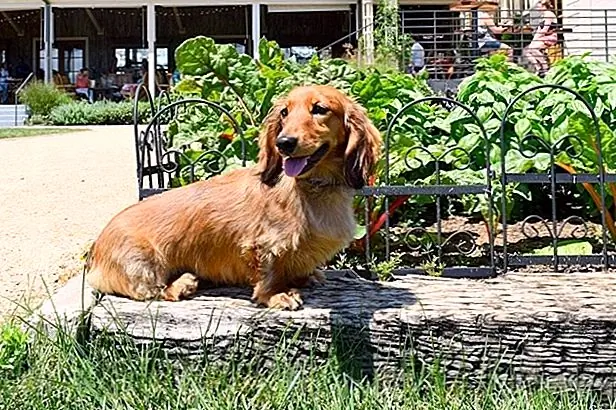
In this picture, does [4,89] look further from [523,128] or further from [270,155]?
[270,155]

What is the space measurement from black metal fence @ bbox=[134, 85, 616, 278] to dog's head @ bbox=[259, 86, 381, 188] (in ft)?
1.77

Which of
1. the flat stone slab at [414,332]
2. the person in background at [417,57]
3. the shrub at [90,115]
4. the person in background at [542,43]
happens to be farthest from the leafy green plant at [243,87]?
the shrub at [90,115]

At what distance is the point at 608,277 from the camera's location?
3188mm

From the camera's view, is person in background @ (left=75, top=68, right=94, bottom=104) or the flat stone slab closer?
the flat stone slab

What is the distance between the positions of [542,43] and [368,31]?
24.9ft

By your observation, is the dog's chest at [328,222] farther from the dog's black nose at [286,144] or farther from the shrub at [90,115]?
the shrub at [90,115]

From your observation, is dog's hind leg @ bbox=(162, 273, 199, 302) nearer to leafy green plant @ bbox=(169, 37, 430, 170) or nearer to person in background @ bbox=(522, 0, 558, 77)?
leafy green plant @ bbox=(169, 37, 430, 170)

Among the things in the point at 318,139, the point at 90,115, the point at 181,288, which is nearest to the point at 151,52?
the point at 90,115

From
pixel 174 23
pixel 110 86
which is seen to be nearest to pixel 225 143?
pixel 110 86

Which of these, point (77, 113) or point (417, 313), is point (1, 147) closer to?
point (77, 113)

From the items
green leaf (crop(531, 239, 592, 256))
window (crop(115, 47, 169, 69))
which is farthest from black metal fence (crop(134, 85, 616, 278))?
window (crop(115, 47, 169, 69))

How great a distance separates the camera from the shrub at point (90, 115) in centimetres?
1791

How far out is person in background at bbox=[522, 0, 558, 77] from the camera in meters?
9.92

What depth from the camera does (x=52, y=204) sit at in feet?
22.2
